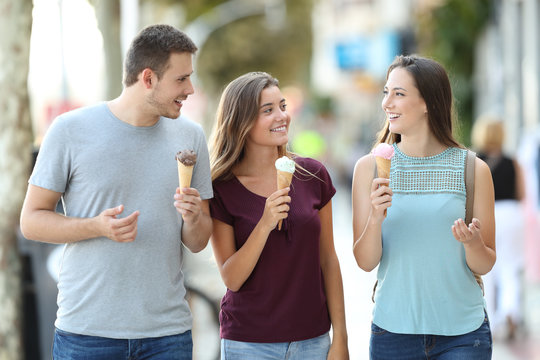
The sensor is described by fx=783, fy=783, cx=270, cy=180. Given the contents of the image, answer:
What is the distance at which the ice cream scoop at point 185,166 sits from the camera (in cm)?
293

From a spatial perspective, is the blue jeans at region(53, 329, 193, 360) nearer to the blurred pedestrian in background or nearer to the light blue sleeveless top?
the light blue sleeveless top

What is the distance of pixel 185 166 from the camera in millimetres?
2930

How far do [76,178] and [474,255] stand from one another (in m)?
1.54

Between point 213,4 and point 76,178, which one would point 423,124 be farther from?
point 213,4

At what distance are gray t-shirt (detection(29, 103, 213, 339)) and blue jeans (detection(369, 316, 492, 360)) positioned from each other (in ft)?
2.81

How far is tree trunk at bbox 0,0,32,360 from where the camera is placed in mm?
4867

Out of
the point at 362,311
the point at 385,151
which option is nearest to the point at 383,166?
the point at 385,151

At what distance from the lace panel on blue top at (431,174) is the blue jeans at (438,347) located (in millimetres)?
568

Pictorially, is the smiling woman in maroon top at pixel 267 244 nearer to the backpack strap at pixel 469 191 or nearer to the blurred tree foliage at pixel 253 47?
the backpack strap at pixel 469 191

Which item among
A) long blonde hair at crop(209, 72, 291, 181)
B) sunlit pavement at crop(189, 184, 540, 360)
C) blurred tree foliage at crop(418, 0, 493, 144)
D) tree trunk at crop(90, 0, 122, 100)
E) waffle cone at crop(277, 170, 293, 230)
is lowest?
sunlit pavement at crop(189, 184, 540, 360)

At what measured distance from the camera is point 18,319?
16.2 feet

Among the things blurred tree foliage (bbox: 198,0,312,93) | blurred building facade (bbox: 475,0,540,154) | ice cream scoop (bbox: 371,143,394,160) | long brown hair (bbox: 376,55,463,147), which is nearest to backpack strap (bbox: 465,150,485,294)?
long brown hair (bbox: 376,55,463,147)

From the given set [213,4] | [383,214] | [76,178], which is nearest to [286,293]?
[383,214]

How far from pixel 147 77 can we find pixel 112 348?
1042 mm
